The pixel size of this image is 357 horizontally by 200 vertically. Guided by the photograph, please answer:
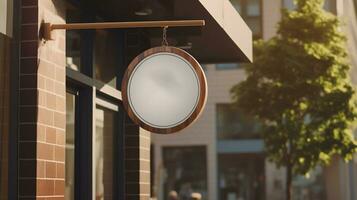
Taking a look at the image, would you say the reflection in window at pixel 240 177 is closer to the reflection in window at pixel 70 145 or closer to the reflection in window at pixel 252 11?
the reflection in window at pixel 252 11

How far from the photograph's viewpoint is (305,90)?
20453mm

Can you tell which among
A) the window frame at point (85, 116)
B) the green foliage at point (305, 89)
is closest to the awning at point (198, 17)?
the window frame at point (85, 116)

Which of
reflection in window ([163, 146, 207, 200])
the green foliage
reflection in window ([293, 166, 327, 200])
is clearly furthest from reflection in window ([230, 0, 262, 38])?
the green foliage

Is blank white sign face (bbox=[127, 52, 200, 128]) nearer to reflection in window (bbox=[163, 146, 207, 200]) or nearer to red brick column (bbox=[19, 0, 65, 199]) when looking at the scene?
red brick column (bbox=[19, 0, 65, 199])

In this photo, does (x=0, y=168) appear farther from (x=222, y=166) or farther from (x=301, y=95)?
(x=222, y=166)

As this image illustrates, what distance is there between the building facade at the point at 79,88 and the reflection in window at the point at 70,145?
0.01 meters

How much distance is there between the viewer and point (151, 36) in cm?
984

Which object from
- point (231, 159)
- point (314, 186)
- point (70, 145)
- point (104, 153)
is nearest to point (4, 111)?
point (70, 145)

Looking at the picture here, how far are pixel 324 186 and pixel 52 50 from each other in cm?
3261

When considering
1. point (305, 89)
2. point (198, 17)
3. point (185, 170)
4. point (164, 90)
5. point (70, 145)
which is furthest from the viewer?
point (185, 170)

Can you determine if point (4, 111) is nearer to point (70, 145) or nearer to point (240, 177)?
point (70, 145)

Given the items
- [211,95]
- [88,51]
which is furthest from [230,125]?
[88,51]

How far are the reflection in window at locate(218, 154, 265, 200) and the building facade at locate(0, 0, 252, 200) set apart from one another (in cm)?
2688

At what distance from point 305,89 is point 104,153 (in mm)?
12603
